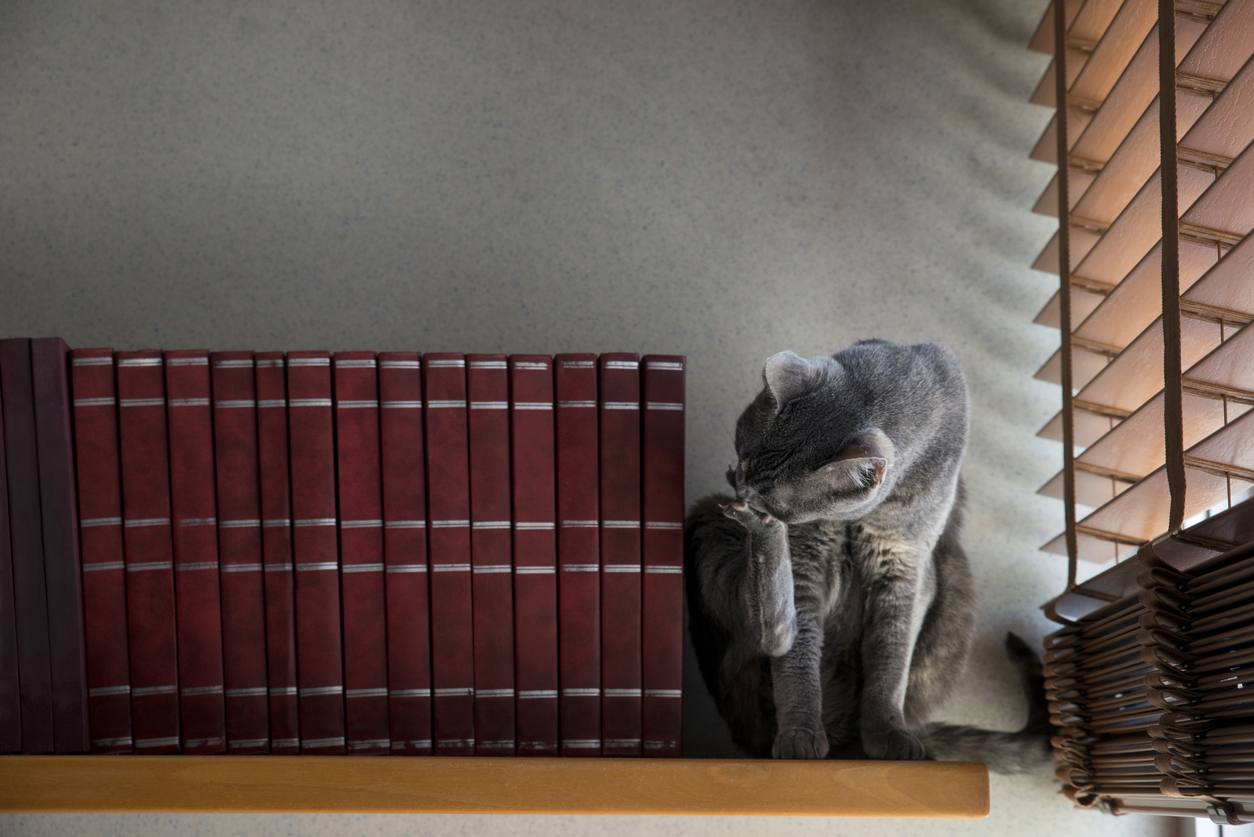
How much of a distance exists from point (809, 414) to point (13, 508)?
0.74 m

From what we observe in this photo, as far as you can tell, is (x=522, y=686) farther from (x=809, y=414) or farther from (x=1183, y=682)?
(x=1183, y=682)

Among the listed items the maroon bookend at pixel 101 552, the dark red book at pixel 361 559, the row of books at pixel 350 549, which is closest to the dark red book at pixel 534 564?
the row of books at pixel 350 549

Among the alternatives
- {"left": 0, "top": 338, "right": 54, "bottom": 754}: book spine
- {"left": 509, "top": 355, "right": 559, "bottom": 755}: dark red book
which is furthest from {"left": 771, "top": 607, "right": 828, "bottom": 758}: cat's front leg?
{"left": 0, "top": 338, "right": 54, "bottom": 754}: book spine

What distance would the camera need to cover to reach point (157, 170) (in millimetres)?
1035

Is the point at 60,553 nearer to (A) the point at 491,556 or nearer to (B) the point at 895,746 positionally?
(A) the point at 491,556

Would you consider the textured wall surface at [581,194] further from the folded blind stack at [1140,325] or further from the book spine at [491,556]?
the book spine at [491,556]

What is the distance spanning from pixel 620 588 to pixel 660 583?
39mm

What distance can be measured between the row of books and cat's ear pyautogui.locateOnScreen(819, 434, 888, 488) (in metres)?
0.15

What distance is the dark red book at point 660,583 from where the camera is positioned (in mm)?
806

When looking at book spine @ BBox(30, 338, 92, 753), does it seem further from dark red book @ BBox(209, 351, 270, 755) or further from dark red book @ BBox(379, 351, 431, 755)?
dark red book @ BBox(379, 351, 431, 755)

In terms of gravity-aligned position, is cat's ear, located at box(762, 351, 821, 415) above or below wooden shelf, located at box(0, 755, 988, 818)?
above

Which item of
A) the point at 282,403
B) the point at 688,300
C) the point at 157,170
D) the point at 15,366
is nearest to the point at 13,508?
the point at 15,366

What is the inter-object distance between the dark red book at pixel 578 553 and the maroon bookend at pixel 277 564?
25 centimetres

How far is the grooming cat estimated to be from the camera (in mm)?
774
